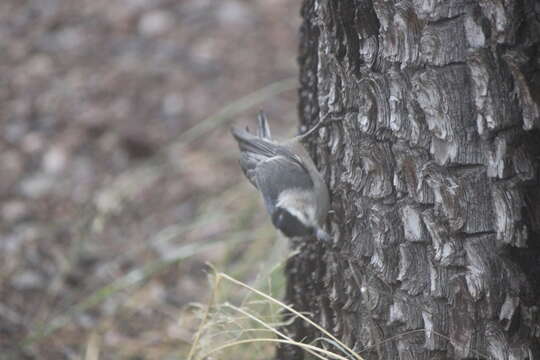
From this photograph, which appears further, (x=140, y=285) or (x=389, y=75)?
(x=140, y=285)

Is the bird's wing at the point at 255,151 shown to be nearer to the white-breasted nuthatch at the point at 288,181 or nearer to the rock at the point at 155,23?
the white-breasted nuthatch at the point at 288,181

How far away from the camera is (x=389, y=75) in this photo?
1.55m

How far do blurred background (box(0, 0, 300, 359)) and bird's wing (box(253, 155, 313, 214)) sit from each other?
0.58 m

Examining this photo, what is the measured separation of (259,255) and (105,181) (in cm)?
127

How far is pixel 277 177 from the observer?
76.3 inches

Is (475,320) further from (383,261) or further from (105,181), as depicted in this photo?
(105,181)

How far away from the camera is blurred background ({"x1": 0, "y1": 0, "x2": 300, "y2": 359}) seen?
117 inches

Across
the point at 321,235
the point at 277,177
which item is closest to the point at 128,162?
the point at 277,177

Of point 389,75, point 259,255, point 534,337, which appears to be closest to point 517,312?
point 534,337

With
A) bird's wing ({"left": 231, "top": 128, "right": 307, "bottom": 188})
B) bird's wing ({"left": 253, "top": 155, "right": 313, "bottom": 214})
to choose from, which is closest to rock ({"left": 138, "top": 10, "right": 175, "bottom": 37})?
bird's wing ({"left": 231, "top": 128, "right": 307, "bottom": 188})

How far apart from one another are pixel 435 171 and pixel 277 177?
1.73 ft

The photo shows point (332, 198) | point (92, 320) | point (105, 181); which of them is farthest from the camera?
point (105, 181)

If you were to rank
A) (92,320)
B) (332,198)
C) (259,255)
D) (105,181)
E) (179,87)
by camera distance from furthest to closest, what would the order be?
(179,87)
(105,181)
(92,320)
(259,255)
(332,198)

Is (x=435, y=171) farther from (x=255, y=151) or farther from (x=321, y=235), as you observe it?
(x=255, y=151)
